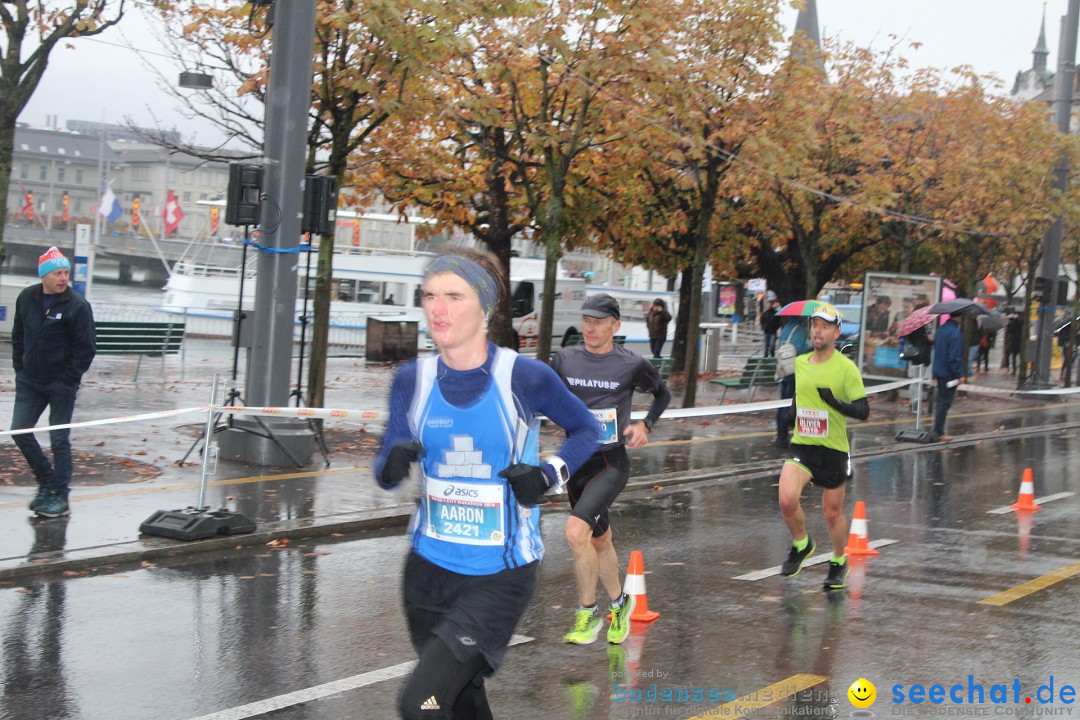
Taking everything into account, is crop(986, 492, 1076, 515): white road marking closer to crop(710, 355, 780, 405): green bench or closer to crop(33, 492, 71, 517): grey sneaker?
crop(33, 492, 71, 517): grey sneaker

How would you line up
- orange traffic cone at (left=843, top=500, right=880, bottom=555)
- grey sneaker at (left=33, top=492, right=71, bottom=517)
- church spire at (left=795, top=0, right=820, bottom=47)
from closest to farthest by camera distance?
grey sneaker at (left=33, top=492, right=71, bottom=517) < orange traffic cone at (left=843, top=500, right=880, bottom=555) < church spire at (left=795, top=0, right=820, bottom=47)

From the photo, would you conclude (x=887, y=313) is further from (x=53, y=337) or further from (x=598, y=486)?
(x=598, y=486)

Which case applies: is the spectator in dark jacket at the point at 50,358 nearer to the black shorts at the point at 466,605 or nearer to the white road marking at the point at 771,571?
the white road marking at the point at 771,571

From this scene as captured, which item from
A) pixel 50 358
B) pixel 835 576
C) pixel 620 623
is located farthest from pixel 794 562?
pixel 50 358

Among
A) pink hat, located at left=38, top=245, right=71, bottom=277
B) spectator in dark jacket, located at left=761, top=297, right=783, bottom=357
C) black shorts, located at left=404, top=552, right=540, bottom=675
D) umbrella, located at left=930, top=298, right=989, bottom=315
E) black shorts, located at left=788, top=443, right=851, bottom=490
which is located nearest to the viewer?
black shorts, located at left=404, top=552, right=540, bottom=675

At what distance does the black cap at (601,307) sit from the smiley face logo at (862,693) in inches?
88.3

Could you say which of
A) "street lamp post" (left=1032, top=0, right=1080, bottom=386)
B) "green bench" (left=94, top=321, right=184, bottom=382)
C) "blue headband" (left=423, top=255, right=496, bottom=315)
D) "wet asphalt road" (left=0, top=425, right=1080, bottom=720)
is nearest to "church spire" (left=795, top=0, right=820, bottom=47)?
"street lamp post" (left=1032, top=0, right=1080, bottom=386)

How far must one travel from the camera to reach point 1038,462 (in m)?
17.0

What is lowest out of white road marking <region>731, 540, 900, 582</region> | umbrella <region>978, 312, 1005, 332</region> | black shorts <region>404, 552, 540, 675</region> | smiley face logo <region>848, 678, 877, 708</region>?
smiley face logo <region>848, 678, 877, 708</region>

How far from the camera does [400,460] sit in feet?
13.4

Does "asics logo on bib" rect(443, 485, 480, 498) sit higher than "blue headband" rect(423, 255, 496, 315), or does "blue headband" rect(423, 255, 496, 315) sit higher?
"blue headband" rect(423, 255, 496, 315)

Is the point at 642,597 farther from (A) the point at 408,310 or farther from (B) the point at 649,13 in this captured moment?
(A) the point at 408,310

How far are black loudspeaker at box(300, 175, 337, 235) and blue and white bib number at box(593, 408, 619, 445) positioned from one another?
6.33 meters

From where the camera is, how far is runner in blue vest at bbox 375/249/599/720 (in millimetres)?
3994
